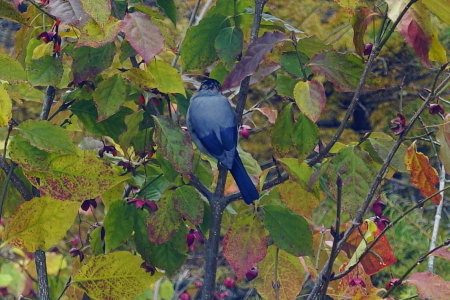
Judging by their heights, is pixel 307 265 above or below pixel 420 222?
above

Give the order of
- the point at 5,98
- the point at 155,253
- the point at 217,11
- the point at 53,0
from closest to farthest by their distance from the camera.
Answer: the point at 5,98, the point at 53,0, the point at 155,253, the point at 217,11

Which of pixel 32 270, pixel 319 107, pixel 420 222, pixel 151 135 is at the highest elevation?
pixel 319 107

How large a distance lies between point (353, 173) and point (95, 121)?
1.50 ft

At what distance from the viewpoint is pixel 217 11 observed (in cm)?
109

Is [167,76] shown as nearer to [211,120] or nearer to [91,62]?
[91,62]

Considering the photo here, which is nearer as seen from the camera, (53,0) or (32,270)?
(53,0)

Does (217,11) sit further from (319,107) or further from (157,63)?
(319,107)

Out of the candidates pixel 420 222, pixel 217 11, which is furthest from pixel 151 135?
pixel 420 222

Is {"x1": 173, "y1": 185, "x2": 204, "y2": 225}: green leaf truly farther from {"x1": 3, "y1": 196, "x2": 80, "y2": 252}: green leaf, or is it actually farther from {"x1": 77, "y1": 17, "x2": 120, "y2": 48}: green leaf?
{"x1": 77, "y1": 17, "x2": 120, "y2": 48}: green leaf

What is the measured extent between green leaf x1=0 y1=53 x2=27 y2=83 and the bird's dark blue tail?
39 cm

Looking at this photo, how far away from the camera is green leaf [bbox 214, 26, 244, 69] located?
3.15ft

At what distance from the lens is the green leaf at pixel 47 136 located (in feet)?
2.61

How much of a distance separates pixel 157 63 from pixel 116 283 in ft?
1.13

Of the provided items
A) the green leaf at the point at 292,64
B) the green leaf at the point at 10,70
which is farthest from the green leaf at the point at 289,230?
the green leaf at the point at 10,70
